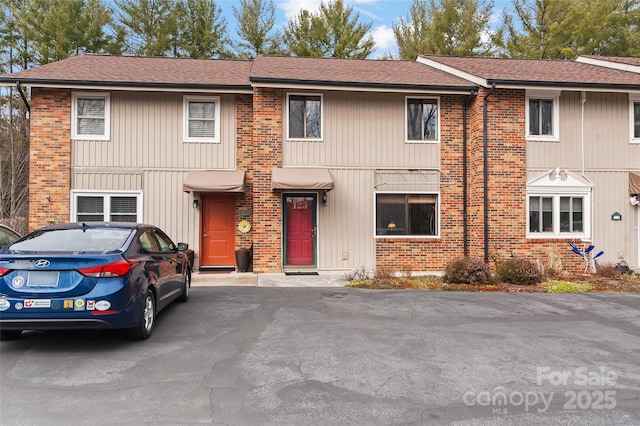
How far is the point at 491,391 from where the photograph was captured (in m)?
4.16

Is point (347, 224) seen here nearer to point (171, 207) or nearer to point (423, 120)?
point (423, 120)

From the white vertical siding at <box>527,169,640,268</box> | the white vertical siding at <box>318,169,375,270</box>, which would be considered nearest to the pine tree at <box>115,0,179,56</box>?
the white vertical siding at <box>318,169,375,270</box>

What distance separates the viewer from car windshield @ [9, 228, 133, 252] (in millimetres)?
5395

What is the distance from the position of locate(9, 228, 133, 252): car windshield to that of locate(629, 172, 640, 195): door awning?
1388 cm

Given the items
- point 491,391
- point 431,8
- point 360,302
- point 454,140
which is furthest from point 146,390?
point 431,8

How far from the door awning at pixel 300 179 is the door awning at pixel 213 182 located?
3.28 feet

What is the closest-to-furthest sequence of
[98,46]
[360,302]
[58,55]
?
[360,302], [58,55], [98,46]

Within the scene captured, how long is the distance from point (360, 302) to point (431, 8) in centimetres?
2669

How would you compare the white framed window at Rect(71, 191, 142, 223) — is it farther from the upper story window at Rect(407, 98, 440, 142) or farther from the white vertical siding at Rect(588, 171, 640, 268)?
the white vertical siding at Rect(588, 171, 640, 268)

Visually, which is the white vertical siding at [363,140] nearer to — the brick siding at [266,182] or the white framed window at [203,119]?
the brick siding at [266,182]

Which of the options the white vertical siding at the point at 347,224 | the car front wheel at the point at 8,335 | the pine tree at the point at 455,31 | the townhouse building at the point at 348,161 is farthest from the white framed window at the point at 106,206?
the pine tree at the point at 455,31

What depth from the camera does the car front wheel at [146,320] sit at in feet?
18.0

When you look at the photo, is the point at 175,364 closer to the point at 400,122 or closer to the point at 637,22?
the point at 400,122

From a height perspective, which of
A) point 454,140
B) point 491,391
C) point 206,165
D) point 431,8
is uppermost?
point 431,8
